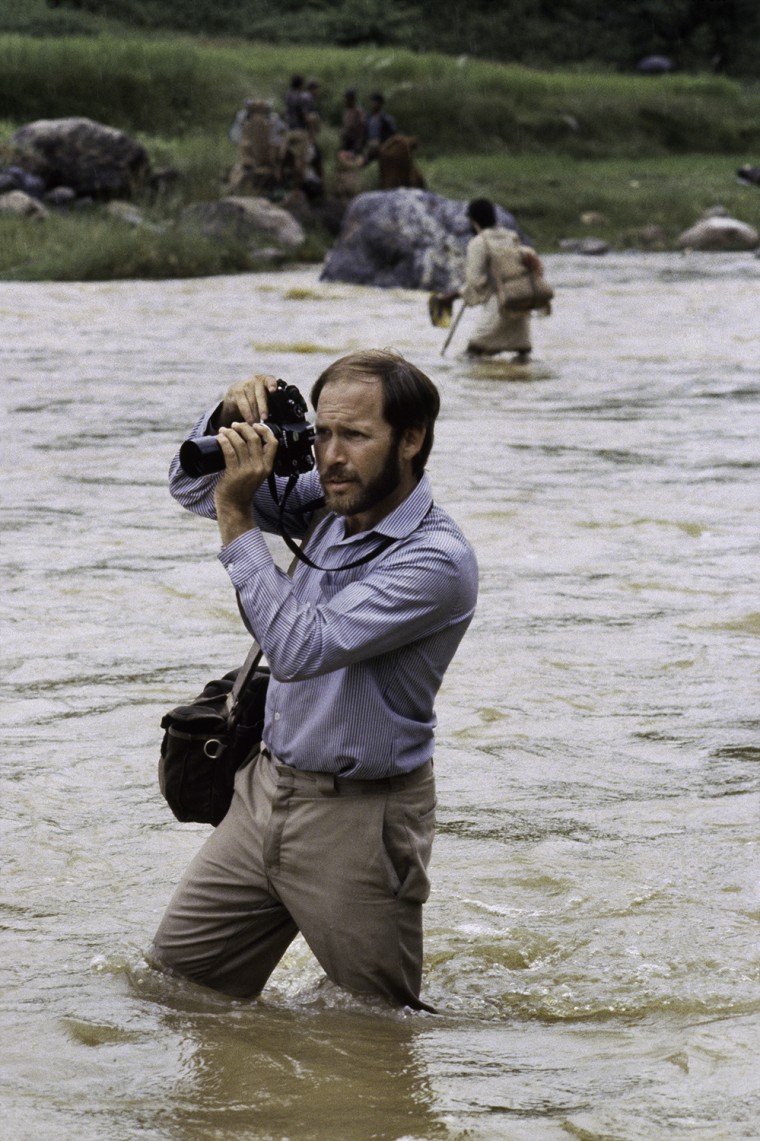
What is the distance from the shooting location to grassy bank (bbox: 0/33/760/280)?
24.5m

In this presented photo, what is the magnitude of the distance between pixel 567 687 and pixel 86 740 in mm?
1894

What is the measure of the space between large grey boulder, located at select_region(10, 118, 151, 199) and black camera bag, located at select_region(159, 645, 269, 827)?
24348mm

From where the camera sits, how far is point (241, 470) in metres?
3.41

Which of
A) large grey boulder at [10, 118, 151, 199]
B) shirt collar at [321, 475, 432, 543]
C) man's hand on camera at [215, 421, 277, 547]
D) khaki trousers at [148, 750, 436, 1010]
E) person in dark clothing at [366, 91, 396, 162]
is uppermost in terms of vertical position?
man's hand on camera at [215, 421, 277, 547]

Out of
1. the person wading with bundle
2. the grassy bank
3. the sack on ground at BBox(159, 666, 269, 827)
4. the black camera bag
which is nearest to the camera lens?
the black camera bag

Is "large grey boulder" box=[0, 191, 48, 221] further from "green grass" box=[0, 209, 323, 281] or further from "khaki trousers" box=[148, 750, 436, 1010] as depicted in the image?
"khaki trousers" box=[148, 750, 436, 1010]

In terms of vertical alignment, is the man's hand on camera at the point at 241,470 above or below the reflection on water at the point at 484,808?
above

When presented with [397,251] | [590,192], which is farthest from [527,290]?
[590,192]

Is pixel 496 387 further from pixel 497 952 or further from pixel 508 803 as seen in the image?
pixel 497 952

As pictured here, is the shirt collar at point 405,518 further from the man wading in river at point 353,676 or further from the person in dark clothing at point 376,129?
the person in dark clothing at point 376,129

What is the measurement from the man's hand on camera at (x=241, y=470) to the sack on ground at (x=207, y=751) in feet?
1.83

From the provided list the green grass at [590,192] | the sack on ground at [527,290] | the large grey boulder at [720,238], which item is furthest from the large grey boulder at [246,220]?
the sack on ground at [527,290]

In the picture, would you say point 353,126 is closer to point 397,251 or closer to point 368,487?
point 397,251

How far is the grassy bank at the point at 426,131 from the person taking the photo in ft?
80.5
